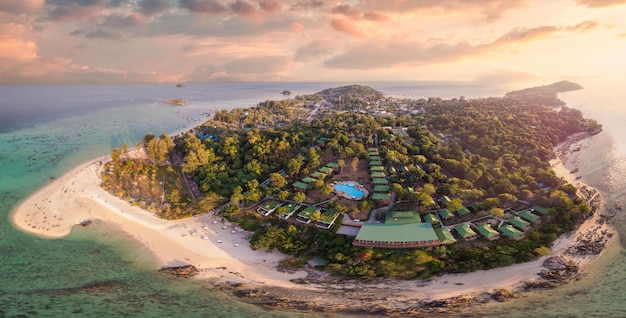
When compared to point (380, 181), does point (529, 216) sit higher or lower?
lower

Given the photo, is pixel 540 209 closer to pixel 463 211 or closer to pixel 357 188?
pixel 463 211

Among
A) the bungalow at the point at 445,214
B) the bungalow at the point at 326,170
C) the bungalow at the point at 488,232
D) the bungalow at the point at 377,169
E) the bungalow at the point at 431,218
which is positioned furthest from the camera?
the bungalow at the point at 326,170

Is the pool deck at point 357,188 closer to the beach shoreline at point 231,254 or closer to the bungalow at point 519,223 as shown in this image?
the beach shoreline at point 231,254

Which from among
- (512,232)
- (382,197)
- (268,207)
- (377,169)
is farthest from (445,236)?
(268,207)

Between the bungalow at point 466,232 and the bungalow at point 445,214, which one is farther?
the bungalow at point 445,214

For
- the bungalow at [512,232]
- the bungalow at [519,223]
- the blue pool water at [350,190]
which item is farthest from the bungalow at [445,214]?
the blue pool water at [350,190]

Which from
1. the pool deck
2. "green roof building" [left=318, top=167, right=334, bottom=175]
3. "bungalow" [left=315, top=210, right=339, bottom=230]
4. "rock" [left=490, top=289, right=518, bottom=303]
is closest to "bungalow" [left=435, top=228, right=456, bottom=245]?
"rock" [left=490, top=289, right=518, bottom=303]

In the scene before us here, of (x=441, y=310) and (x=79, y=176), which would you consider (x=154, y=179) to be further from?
(x=441, y=310)
